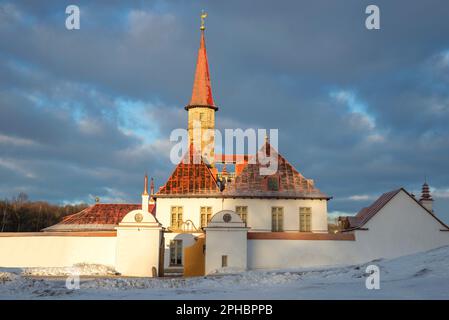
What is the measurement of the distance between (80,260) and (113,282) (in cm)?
1076

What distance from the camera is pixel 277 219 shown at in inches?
1420

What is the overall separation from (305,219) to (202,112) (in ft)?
68.0

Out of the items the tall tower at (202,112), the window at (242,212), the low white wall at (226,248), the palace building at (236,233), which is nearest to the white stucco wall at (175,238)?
the palace building at (236,233)

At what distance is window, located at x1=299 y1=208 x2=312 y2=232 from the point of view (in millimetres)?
35906

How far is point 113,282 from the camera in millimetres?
19453

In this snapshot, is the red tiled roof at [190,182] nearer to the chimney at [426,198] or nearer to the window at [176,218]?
the window at [176,218]

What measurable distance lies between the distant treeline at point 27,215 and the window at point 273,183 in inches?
2147

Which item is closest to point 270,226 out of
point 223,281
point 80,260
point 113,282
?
point 80,260

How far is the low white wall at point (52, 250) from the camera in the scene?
96.7ft

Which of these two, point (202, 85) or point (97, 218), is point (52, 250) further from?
point (202, 85)

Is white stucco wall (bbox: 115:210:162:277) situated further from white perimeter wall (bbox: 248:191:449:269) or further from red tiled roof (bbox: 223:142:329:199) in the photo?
red tiled roof (bbox: 223:142:329:199)
